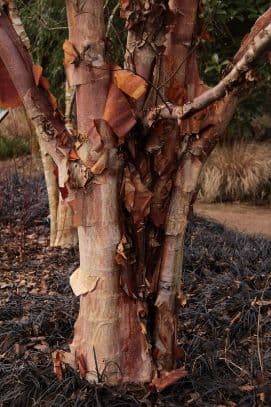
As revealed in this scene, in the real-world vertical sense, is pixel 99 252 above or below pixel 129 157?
below

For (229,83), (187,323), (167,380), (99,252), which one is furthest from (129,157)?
(187,323)

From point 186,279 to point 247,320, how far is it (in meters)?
0.75

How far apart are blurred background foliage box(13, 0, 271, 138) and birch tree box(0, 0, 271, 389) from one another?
3.36 meters

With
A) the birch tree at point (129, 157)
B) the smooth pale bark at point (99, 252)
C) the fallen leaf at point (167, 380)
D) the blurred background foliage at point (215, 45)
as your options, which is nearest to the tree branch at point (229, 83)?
the birch tree at point (129, 157)

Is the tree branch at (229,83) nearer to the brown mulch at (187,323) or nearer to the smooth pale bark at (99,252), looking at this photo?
the smooth pale bark at (99,252)

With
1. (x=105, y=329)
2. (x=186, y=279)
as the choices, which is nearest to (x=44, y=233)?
(x=186, y=279)

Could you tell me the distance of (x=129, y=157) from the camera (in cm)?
232

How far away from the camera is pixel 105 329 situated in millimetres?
2408

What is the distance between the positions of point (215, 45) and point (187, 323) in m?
4.85

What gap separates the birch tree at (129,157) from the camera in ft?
7.30

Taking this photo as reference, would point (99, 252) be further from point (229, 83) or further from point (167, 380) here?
point (229, 83)

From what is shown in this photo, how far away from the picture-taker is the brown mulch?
2.47m

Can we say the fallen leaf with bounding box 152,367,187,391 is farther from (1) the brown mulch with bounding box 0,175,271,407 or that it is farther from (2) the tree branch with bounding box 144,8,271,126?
(2) the tree branch with bounding box 144,8,271,126

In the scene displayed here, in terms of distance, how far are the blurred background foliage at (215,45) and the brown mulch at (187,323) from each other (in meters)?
1.89
